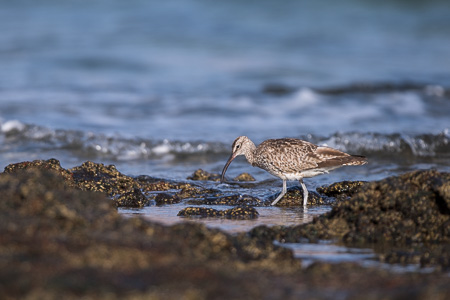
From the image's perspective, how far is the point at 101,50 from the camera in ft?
74.4

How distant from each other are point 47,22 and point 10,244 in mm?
23703

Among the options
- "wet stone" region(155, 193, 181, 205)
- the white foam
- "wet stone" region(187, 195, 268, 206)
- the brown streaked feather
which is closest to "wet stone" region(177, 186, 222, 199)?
"wet stone" region(155, 193, 181, 205)

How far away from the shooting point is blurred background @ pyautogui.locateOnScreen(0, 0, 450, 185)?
498 inches

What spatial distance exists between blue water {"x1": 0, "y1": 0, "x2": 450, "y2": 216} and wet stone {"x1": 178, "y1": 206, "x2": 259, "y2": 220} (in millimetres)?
1848

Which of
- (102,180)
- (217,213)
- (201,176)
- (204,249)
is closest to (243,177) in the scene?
(201,176)

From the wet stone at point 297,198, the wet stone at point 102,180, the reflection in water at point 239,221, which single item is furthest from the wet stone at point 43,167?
the wet stone at point 297,198

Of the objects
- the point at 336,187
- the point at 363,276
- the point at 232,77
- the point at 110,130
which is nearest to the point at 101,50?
the point at 232,77

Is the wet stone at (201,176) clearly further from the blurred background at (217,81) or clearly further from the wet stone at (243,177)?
the blurred background at (217,81)

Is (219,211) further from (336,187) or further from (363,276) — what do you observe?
(363,276)

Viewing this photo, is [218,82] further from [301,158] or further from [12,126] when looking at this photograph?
[301,158]

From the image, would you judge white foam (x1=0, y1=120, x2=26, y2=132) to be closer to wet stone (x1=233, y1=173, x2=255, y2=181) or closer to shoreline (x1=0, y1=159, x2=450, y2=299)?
wet stone (x1=233, y1=173, x2=255, y2=181)

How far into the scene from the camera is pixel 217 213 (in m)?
7.38

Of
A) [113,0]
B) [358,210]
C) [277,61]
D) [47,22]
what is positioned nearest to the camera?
[358,210]

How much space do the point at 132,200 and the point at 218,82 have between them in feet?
37.4
